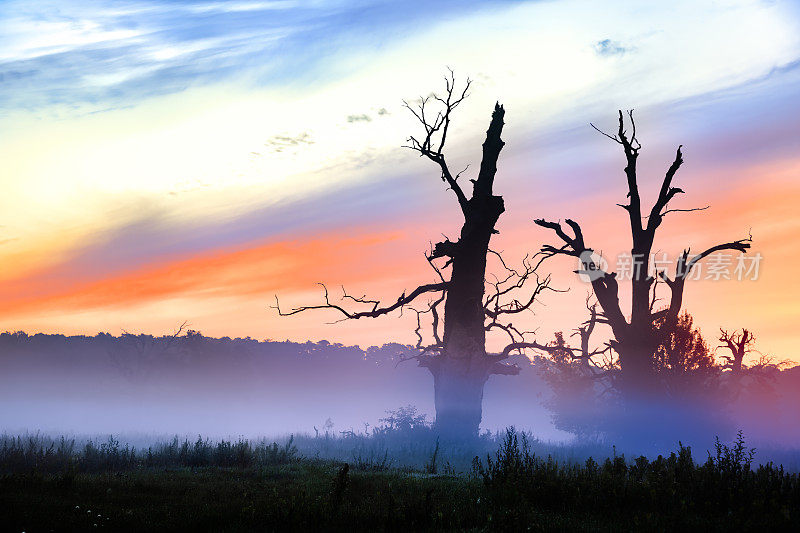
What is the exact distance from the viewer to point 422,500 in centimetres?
970

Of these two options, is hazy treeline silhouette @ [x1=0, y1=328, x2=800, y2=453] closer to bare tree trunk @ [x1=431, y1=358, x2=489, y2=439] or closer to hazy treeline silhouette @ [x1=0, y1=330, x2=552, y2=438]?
hazy treeline silhouette @ [x1=0, y1=330, x2=552, y2=438]

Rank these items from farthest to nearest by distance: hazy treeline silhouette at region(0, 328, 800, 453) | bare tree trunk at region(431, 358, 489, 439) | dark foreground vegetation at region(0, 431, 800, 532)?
hazy treeline silhouette at region(0, 328, 800, 453)
bare tree trunk at region(431, 358, 489, 439)
dark foreground vegetation at region(0, 431, 800, 532)

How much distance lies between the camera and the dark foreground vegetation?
8.33m

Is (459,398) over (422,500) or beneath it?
over

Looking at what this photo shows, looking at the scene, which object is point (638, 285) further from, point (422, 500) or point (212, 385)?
point (212, 385)

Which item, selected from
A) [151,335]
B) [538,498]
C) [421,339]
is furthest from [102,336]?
[538,498]

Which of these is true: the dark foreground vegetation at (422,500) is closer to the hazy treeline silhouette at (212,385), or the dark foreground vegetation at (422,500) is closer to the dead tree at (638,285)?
the dead tree at (638,285)

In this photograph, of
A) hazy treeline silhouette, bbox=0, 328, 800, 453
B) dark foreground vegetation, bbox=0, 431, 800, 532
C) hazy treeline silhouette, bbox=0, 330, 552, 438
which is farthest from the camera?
hazy treeline silhouette, bbox=0, 330, 552, 438

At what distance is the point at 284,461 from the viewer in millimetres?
16984

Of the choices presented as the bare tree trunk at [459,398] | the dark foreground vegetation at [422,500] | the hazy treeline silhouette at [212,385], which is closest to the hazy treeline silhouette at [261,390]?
the hazy treeline silhouette at [212,385]

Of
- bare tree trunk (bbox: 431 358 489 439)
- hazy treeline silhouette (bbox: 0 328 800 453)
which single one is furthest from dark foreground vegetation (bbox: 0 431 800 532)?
hazy treeline silhouette (bbox: 0 328 800 453)

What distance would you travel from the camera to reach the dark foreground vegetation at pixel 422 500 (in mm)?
8328

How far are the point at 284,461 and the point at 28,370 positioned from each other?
64071mm

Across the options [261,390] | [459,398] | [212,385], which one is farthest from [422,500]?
[261,390]
